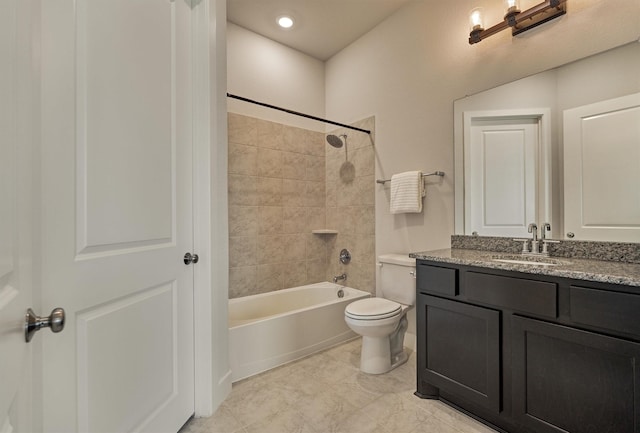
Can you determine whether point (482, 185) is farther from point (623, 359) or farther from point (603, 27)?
point (623, 359)

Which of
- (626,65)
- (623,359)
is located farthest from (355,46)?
(623,359)

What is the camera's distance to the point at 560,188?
172 centimetres

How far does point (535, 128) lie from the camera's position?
182 centimetres

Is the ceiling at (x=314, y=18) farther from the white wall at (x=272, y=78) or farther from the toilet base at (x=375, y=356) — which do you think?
the toilet base at (x=375, y=356)

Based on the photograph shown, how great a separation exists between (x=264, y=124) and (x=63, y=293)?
7.59ft

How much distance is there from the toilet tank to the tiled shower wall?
432mm

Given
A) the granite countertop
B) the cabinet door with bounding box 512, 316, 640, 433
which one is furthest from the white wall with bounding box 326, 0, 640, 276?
the cabinet door with bounding box 512, 316, 640, 433

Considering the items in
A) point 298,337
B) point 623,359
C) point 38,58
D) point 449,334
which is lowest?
point 298,337

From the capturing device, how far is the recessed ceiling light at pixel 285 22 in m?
2.66

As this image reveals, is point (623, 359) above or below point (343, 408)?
above

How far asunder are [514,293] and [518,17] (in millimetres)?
1667

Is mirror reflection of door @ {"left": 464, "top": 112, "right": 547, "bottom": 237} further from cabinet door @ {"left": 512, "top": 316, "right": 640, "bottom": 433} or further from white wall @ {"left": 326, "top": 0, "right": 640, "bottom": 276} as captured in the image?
cabinet door @ {"left": 512, "top": 316, "right": 640, "bottom": 433}

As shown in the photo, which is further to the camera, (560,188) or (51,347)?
(560,188)

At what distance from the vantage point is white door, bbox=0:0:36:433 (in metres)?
0.44
